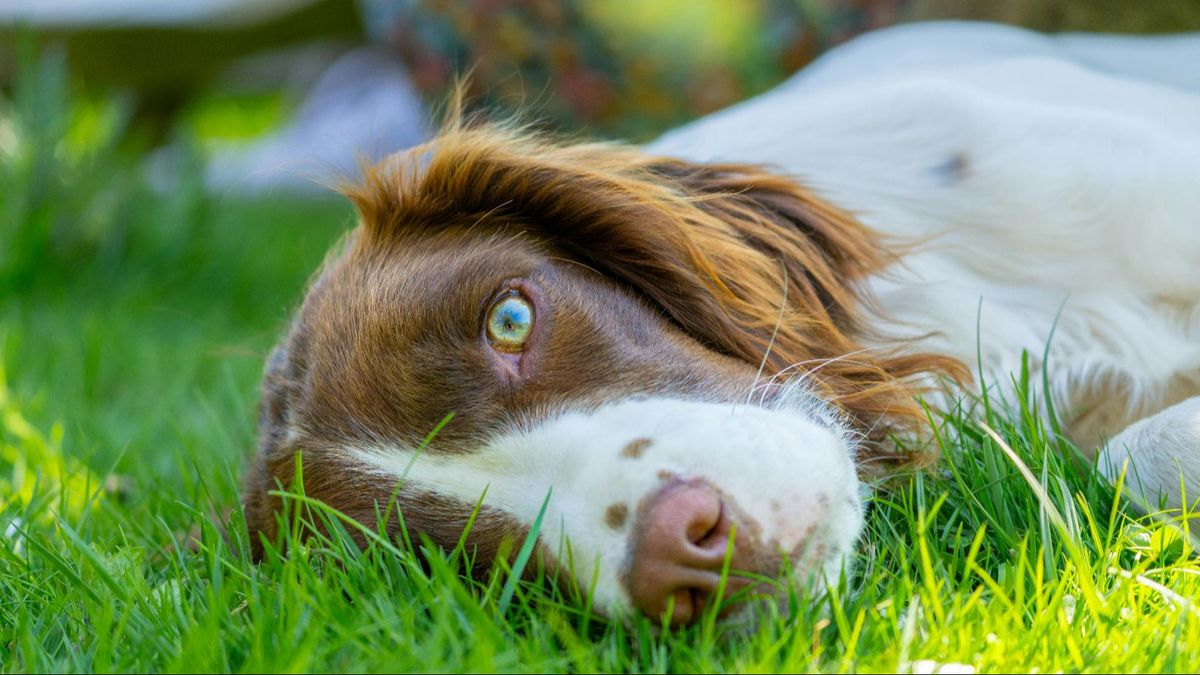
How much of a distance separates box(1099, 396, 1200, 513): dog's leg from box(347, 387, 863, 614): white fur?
53 centimetres

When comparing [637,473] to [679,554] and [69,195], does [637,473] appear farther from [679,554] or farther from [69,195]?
[69,195]

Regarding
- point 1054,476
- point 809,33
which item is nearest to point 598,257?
point 1054,476

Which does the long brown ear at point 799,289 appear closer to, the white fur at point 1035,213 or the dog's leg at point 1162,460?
the white fur at point 1035,213

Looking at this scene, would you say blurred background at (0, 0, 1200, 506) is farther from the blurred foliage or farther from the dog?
the dog

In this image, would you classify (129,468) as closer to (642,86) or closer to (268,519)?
(268,519)

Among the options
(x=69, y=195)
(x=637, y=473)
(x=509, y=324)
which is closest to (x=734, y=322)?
(x=509, y=324)

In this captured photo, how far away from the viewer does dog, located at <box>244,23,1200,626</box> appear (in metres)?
2.04

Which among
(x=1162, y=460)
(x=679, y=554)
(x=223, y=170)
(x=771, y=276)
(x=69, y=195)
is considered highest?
(x=771, y=276)

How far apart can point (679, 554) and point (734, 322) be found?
85 cm

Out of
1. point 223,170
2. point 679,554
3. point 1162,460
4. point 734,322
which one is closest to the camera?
point 679,554

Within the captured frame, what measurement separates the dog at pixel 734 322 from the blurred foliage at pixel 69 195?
3.59 m

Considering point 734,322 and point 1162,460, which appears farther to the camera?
point 734,322

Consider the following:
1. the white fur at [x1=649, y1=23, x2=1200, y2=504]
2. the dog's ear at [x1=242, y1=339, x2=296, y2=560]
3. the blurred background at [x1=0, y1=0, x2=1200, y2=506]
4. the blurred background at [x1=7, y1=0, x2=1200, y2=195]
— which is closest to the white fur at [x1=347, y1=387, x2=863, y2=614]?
the dog's ear at [x1=242, y1=339, x2=296, y2=560]

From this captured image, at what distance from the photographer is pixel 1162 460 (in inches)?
90.1
